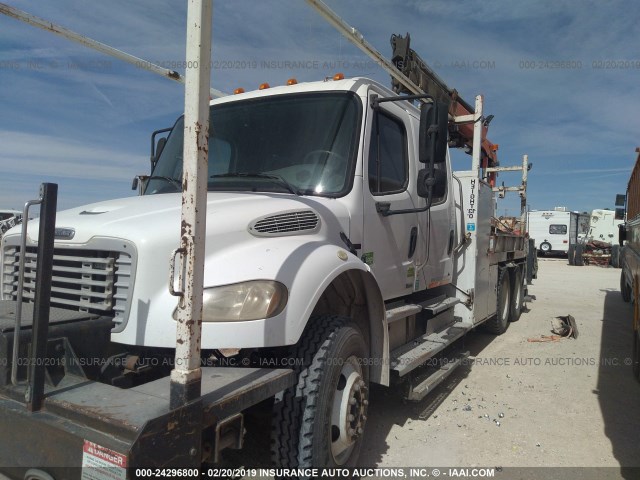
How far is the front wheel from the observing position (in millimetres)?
2314

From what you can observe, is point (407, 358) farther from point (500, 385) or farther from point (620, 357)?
point (620, 357)

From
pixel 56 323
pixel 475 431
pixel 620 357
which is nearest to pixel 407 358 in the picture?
pixel 475 431

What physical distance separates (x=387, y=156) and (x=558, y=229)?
95.5 feet

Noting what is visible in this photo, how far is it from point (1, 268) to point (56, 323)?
978mm

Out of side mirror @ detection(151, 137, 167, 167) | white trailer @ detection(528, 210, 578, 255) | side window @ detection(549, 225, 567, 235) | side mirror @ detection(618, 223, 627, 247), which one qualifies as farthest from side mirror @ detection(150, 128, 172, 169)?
side window @ detection(549, 225, 567, 235)

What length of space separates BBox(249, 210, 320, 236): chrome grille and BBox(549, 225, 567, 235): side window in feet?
98.6

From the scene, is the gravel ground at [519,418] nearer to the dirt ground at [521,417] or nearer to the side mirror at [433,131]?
the dirt ground at [521,417]

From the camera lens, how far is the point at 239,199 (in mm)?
2686

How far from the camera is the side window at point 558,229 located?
94.8 feet

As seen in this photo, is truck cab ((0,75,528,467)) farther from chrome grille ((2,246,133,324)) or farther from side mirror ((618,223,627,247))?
→ side mirror ((618,223,627,247))

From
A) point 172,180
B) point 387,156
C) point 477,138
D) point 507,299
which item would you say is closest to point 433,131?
point 387,156

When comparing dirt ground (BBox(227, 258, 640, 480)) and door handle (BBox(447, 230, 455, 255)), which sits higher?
door handle (BBox(447, 230, 455, 255))

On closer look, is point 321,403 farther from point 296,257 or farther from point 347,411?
point 296,257

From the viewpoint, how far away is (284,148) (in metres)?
3.19
